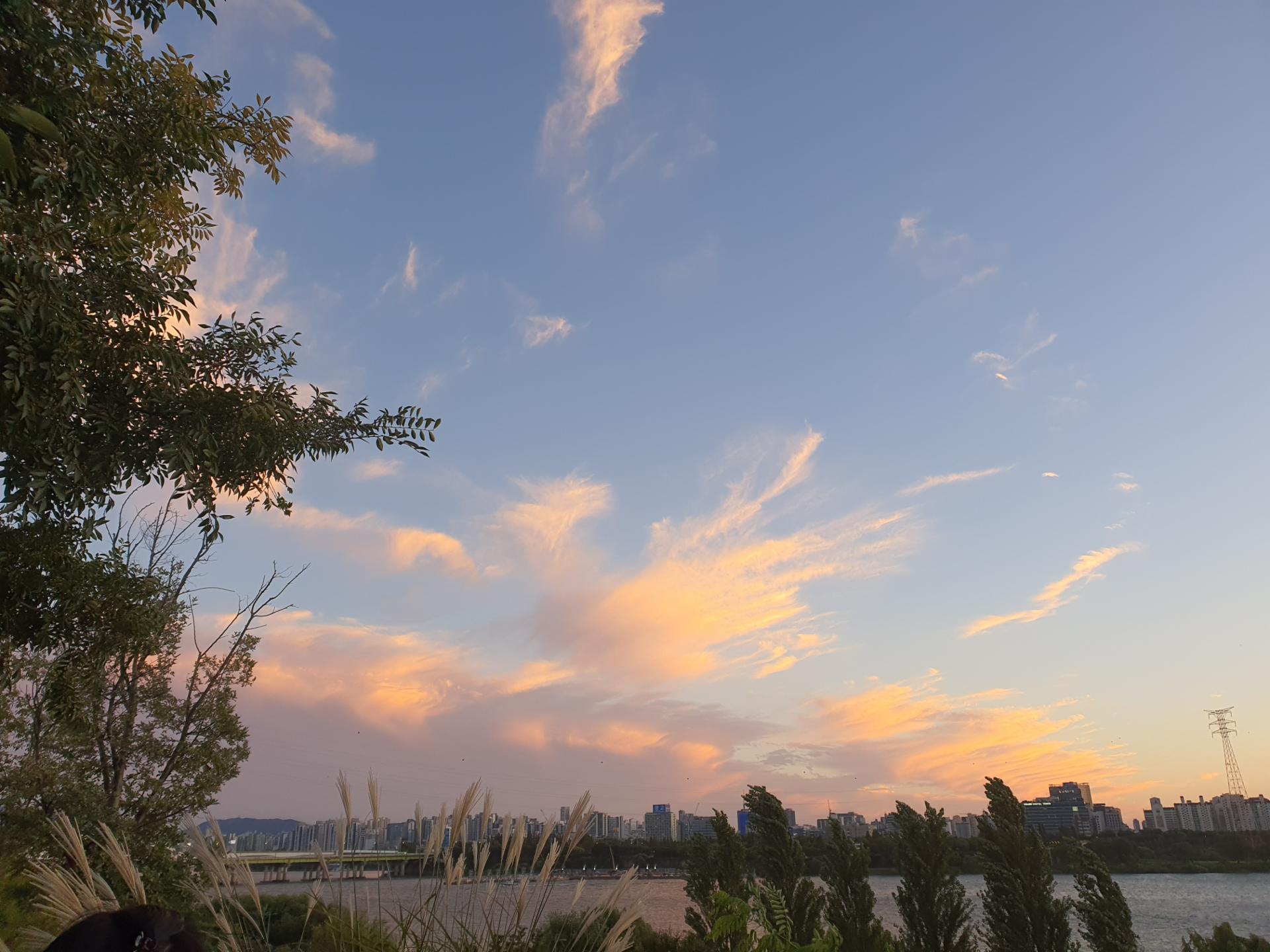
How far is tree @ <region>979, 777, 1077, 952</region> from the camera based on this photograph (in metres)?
18.6

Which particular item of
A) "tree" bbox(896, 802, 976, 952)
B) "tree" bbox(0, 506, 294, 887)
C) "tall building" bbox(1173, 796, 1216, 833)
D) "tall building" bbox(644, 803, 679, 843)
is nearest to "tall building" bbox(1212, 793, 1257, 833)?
"tall building" bbox(1173, 796, 1216, 833)

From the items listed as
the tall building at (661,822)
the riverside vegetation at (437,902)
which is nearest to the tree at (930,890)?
the riverside vegetation at (437,902)

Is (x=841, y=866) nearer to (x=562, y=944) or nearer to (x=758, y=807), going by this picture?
(x=758, y=807)

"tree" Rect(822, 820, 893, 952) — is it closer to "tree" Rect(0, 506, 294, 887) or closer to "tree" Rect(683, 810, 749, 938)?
"tree" Rect(683, 810, 749, 938)

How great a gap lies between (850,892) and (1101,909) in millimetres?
6818

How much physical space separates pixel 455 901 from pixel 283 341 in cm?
472

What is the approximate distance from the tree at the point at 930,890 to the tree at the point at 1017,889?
4.36 ft

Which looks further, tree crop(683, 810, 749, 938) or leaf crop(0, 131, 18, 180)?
tree crop(683, 810, 749, 938)

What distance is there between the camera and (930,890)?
21.3 meters

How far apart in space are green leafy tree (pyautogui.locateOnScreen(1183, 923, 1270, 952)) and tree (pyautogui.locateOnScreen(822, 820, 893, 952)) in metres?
7.18

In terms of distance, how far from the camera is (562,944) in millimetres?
4605

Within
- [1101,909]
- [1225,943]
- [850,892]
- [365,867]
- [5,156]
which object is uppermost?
[5,156]

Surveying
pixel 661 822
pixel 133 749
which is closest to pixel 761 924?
pixel 133 749

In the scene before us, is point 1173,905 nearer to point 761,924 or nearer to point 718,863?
point 718,863
